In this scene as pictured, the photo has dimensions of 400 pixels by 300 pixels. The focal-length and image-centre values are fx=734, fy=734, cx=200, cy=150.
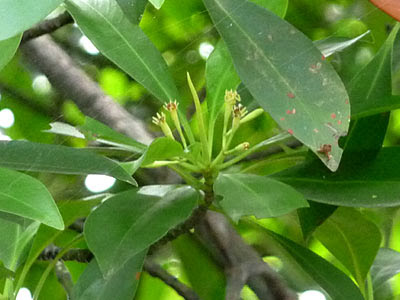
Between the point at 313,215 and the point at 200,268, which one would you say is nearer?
the point at 313,215

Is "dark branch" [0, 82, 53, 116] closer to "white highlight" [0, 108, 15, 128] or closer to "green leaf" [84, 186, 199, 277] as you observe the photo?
"white highlight" [0, 108, 15, 128]

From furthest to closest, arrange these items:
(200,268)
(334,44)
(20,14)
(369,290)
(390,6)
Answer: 1. (200,268)
2. (369,290)
3. (334,44)
4. (390,6)
5. (20,14)

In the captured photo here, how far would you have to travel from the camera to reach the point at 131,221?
0.66 m

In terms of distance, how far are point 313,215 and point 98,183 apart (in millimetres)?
226

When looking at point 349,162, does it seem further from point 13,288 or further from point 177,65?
point 13,288

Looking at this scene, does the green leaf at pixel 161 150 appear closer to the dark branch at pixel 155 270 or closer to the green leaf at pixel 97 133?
the green leaf at pixel 97 133

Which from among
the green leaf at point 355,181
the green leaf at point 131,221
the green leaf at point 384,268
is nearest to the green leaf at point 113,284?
the green leaf at point 131,221

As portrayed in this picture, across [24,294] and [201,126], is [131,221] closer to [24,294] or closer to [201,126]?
[201,126]

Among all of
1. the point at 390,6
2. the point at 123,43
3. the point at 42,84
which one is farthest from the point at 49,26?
the point at 390,6

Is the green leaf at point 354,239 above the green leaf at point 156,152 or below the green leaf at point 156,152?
below

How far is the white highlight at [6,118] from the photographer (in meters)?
0.83

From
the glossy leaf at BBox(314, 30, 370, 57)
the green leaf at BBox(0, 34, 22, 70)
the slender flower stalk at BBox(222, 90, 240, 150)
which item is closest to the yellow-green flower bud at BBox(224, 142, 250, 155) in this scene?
the slender flower stalk at BBox(222, 90, 240, 150)

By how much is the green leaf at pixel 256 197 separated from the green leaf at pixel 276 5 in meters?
0.15

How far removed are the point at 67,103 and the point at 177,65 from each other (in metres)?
0.14
